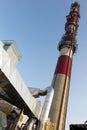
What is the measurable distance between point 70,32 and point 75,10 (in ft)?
19.9

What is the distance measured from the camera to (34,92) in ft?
66.3

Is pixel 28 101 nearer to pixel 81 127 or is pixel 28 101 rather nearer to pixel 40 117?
pixel 40 117

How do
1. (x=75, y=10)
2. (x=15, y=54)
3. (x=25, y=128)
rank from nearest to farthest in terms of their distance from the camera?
(x=25, y=128)
(x=15, y=54)
(x=75, y=10)

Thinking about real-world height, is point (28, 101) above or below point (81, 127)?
above

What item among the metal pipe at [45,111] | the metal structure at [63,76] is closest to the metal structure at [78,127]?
the metal pipe at [45,111]

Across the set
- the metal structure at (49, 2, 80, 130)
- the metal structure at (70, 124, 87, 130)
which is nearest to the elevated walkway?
the metal structure at (70, 124, 87, 130)

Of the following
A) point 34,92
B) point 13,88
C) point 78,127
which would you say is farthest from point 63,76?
point 78,127

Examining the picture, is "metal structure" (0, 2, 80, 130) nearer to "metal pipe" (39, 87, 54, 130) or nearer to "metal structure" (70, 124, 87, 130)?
"metal pipe" (39, 87, 54, 130)

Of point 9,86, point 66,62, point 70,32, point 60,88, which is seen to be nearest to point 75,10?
point 70,32

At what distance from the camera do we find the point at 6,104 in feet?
51.4

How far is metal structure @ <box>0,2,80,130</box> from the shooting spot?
13.1 metres

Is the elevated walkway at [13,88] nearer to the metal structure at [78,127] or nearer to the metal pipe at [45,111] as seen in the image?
the metal pipe at [45,111]

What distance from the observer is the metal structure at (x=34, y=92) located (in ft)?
43.0

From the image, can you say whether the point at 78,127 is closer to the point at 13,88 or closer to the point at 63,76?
the point at 13,88
